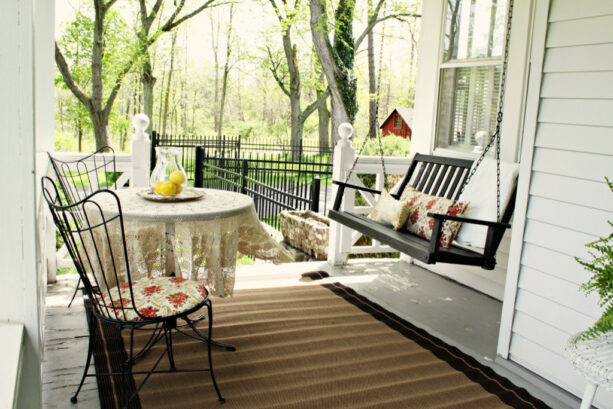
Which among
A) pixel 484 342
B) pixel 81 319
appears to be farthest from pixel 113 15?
pixel 484 342

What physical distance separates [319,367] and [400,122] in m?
16.4

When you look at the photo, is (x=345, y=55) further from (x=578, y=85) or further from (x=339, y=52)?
(x=578, y=85)

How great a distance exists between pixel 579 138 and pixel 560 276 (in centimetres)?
65

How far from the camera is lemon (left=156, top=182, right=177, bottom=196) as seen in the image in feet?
9.39

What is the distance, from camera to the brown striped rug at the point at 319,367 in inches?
96.3

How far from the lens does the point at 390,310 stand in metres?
3.67

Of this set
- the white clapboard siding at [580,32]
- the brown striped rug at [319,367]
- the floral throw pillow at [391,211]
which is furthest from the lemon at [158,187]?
the white clapboard siding at [580,32]

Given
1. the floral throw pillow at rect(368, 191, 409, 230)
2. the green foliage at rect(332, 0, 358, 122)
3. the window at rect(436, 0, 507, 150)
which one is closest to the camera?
the floral throw pillow at rect(368, 191, 409, 230)

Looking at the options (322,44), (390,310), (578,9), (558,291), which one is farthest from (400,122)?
(558,291)

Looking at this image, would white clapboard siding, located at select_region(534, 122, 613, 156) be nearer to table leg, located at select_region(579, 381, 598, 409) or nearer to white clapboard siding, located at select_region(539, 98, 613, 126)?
white clapboard siding, located at select_region(539, 98, 613, 126)

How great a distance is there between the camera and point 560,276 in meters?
2.57

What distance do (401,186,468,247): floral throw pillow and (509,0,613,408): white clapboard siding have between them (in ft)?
2.05

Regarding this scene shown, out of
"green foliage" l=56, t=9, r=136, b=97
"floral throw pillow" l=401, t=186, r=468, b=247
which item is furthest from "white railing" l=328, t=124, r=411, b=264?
"green foliage" l=56, t=9, r=136, b=97

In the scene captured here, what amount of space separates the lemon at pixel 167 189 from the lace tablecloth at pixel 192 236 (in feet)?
0.24
